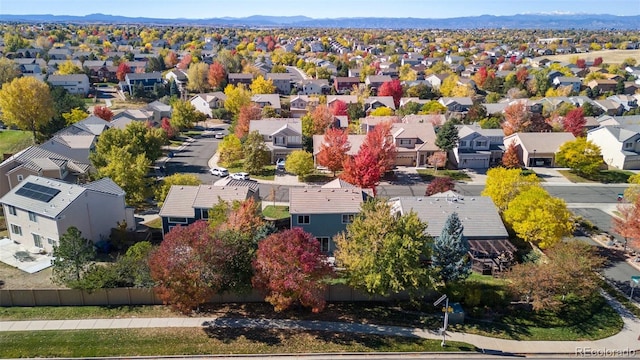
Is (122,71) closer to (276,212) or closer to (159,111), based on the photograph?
(159,111)

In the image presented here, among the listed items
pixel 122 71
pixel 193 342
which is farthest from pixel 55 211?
pixel 122 71

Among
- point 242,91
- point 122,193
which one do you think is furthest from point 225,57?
point 122,193

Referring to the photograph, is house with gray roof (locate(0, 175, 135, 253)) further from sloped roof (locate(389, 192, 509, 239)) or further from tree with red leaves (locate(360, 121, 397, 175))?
tree with red leaves (locate(360, 121, 397, 175))

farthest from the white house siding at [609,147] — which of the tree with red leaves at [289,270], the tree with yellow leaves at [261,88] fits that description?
the tree with yellow leaves at [261,88]

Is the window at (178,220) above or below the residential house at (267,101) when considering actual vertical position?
below

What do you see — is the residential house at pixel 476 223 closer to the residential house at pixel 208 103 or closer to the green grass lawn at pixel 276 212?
the green grass lawn at pixel 276 212

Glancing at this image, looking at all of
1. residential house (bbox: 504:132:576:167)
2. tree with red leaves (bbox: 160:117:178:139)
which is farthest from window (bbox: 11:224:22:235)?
residential house (bbox: 504:132:576:167)

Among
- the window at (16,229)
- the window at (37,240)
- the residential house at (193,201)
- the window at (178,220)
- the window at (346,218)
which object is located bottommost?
the window at (37,240)
